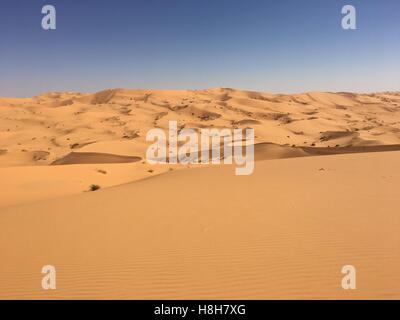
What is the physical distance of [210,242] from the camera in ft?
19.3

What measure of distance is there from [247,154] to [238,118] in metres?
27.2

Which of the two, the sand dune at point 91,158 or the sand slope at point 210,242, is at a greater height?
the sand dune at point 91,158

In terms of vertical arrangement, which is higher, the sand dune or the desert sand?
the sand dune

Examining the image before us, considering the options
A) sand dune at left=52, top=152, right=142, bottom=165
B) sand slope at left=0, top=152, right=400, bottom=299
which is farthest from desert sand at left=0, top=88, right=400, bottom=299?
sand dune at left=52, top=152, right=142, bottom=165

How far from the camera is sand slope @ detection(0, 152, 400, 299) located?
4.45m

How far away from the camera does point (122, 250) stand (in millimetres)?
5695

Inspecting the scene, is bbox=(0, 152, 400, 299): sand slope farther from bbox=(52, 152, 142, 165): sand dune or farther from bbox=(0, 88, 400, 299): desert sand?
bbox=(52, 152, 142, 165): sand dune

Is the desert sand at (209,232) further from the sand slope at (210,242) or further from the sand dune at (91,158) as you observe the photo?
the sand dune at (91,158)

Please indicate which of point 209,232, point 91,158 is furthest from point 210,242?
point 91,158

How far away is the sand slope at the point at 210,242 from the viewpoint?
4.45 m

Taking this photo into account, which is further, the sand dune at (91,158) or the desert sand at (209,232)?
the sand dune at (91,158)

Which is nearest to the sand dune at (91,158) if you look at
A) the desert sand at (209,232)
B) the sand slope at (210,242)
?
the desert sand at (209,232)
